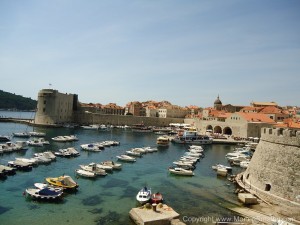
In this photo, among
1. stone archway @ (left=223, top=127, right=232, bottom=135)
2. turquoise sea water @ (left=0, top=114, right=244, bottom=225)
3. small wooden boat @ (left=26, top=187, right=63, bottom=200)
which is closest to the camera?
turquoise sea water @ (left=0, top=114, right=244, bottom=225)

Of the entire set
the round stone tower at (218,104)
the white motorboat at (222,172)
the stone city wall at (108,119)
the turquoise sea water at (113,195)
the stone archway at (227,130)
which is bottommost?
the turquoise sea water at (113,195)

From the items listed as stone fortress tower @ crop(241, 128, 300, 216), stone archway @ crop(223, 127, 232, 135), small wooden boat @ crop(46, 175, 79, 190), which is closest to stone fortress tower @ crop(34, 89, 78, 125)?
stone archway @ crop(223, 127, 232, 135)

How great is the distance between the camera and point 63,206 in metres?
22.1

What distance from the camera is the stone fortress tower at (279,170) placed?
20766 mm

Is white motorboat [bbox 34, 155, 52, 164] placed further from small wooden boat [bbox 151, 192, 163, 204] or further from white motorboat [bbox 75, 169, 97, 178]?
small wooden boat [bbox 151, 192, 163, 204]

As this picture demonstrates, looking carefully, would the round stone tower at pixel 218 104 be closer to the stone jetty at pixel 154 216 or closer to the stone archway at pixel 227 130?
the stone archway at pixel 227 130

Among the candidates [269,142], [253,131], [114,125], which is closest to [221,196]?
[269,142]

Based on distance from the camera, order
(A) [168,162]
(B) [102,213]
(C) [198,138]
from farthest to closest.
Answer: (C) [198,138]
(A) [168,162]
(B) [102,213]

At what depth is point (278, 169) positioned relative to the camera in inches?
874

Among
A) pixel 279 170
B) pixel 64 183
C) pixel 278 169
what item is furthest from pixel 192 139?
pixel 279 170

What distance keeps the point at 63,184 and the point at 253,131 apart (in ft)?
182

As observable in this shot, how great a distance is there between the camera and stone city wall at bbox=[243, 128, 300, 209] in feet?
68.4

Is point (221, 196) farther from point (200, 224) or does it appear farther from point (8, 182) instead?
point (8, 182)

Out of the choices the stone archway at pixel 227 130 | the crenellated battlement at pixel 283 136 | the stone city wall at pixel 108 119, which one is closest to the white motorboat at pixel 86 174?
the crenellated battlement at pixel 283 136
